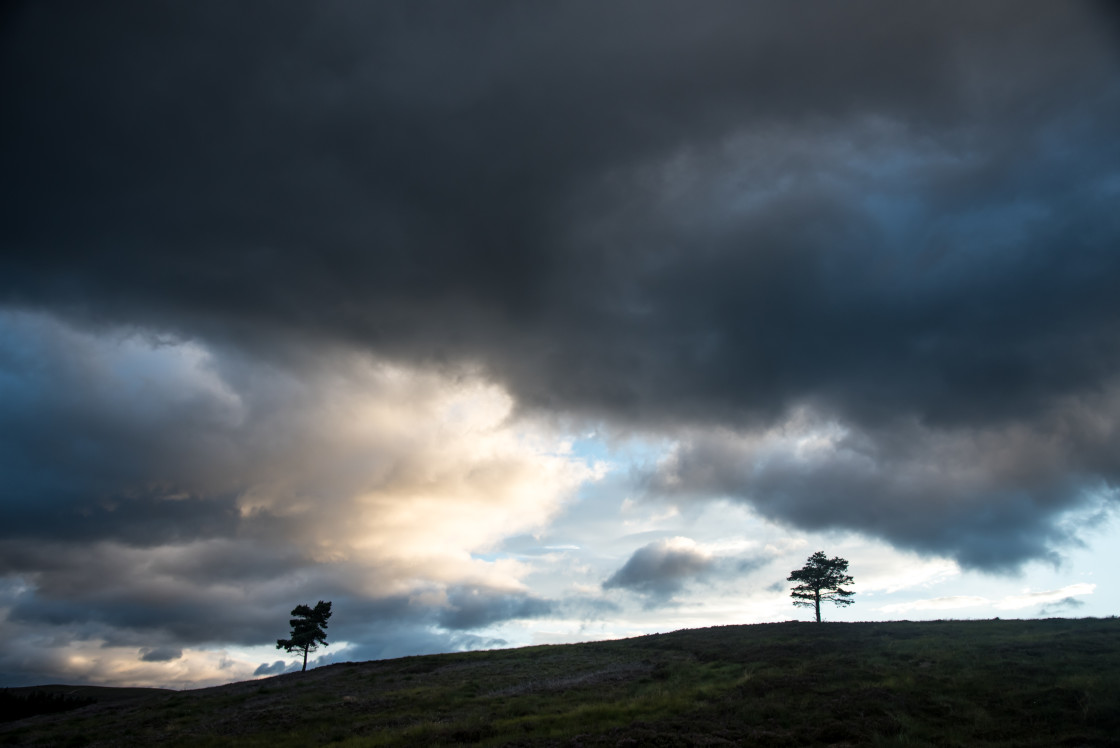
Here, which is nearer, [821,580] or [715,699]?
[715,699]

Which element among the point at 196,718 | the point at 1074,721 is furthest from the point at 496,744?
the point at 196,718

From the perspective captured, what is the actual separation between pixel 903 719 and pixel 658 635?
47556 millimetres

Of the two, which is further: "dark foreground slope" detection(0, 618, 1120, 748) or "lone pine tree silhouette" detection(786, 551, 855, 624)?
"lone pine tree silhouette" detection(786, 551, 855, 624)

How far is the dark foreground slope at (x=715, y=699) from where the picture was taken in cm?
2561

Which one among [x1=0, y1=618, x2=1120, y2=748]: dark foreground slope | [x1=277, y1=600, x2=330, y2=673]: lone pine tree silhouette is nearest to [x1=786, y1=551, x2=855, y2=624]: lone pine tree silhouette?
[x1=0, y1=618, x2=1120, y2=748]: dark foreground slope

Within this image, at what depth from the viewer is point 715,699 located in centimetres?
3291

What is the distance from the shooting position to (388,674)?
57375mm

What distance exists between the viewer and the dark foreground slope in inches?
1008

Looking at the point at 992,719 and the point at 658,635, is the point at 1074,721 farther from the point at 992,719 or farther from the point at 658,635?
the point at 658,635

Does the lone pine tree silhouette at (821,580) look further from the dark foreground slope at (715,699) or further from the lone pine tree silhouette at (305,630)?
the lone pine tree silhouette at (305,630)

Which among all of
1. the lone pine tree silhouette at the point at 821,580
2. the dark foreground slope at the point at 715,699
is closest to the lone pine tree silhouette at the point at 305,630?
the dark foreground slope at the point at 715,699

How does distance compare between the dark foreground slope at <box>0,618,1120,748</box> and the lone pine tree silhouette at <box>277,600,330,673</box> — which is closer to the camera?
the dark foreground slope at <box>0,618,1120,748</box>

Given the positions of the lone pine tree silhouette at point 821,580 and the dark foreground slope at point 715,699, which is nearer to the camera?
the dark foreground slope at point 715,699

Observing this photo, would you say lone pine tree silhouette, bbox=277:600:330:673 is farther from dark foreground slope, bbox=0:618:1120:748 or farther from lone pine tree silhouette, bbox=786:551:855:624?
lone pine tree silhouette, bbox=786:551:855:624
